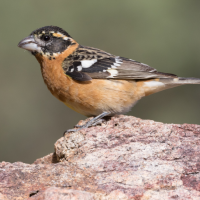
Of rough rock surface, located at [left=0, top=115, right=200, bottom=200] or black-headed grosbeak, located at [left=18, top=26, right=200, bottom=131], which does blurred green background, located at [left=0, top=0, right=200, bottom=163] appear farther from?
rough rock surface, located at [left=0, top=115, right=200, bottom=200]

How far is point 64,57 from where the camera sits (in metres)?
6.23

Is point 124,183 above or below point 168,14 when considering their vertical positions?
below

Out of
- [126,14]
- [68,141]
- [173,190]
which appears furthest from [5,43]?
[173,190]

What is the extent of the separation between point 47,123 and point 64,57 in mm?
5451

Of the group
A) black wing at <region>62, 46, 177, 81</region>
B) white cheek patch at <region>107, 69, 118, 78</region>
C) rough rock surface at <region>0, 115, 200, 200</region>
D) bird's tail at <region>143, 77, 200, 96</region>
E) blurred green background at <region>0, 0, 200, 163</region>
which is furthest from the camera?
blurred green background at <region>0, 0, 200, 163</region>

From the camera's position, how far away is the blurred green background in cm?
1113

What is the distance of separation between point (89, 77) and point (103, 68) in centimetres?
40

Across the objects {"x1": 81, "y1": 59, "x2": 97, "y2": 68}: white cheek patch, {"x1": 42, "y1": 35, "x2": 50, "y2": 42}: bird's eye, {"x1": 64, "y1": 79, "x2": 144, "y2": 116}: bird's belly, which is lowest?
{"x1": 64, "y1": 79, "x2": 144, "y2": 116}: bird's belly

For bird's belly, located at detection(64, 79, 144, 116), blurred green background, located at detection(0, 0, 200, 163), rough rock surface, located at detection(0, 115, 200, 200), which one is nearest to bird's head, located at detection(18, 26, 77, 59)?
bird's belly, located at detection(64, 79, 144, 116)

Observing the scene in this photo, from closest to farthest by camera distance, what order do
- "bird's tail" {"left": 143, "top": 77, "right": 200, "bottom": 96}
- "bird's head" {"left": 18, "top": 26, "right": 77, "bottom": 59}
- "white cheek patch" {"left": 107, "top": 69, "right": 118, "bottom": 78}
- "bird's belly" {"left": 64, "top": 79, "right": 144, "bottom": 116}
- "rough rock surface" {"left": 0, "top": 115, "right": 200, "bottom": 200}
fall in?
"rough rock surface" {"left": 0, "top": 115, "right": 200, "bottom": 200} → "bird's belly" {"left": 64, "top": 79, "right": 144, "bottom": 116} → "white cheek patch" {"left": 107, "top": 69, "right": 118, "bottom": 78} → "bird's head" {"left": 18, "top": 26, "right": 77, "bottom": 59} → "bird's tail" {"left": 143, "top": 77, "right": 200, "bottom": 96}

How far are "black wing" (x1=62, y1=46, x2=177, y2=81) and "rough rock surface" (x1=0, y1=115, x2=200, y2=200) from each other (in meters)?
1.25

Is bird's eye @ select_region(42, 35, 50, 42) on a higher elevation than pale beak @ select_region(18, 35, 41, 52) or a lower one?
higher

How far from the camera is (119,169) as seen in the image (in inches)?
161

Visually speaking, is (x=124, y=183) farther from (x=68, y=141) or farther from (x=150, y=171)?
(x=68, y=141)
